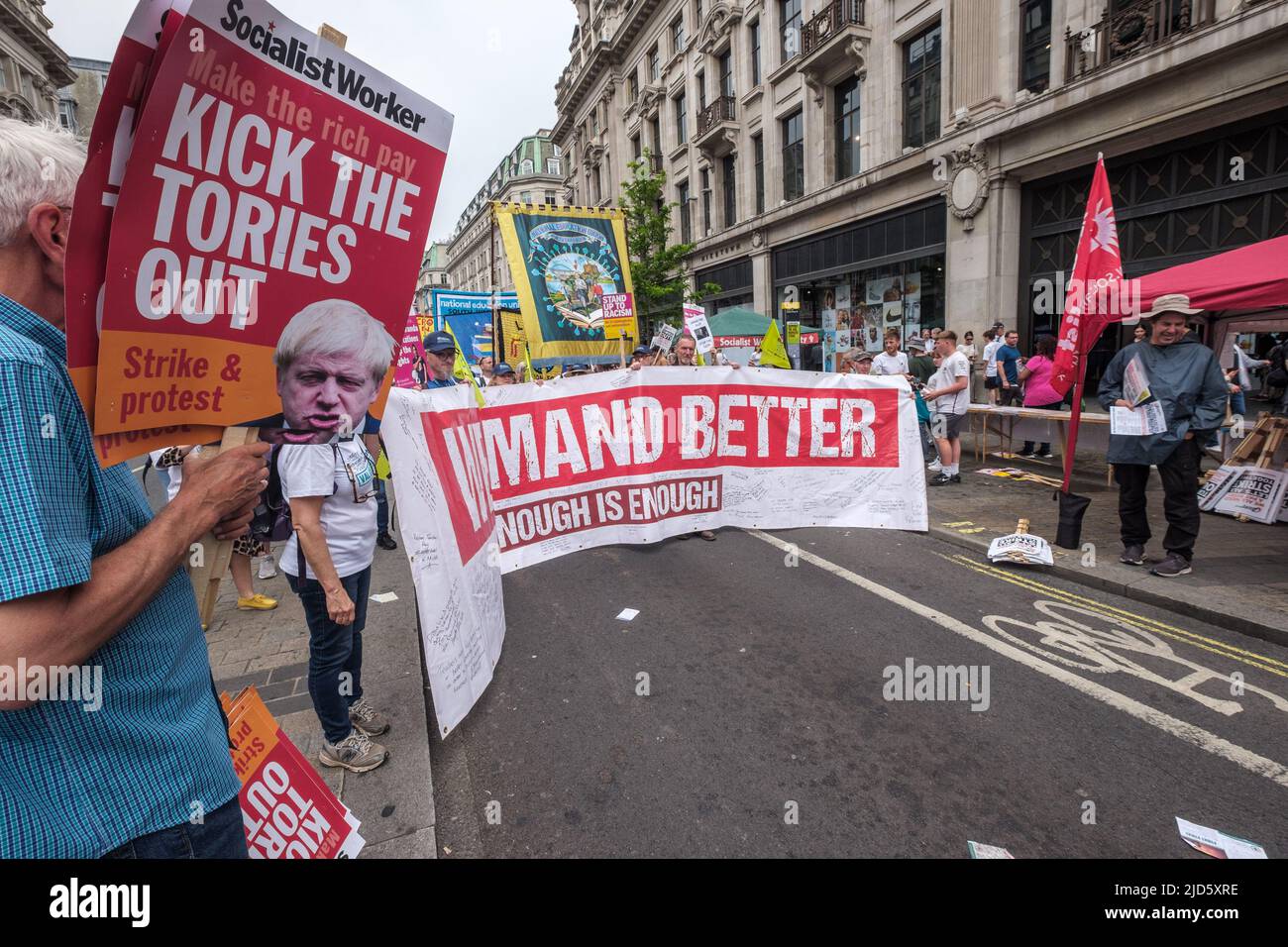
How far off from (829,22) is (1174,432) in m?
20.4

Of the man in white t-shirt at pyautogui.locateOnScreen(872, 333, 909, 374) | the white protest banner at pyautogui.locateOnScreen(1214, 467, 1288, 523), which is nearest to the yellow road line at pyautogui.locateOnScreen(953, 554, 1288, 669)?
the white protest banner at pyautogui.locateOnScreen(1214, 467, 1288, 523)

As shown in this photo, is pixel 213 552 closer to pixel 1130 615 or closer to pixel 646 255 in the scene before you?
pixel 1130 615

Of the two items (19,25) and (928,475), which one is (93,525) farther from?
(19,25)

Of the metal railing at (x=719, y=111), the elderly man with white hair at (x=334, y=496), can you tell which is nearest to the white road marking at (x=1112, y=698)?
the elderly man with white hair at (x=334, y=496)

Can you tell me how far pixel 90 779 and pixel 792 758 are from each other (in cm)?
283

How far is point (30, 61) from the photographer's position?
36.6 meters

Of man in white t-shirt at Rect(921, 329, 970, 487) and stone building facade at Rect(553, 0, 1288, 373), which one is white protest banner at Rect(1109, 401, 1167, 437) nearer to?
man in white t-shirt at Rect(921, 329, 970, 487)

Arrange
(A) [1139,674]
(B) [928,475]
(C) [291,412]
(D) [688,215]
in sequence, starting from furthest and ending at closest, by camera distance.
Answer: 1. (D) [688,215]
2. (B) [928,475]
3. (A) [1139,674]
4. (C) [291,412]

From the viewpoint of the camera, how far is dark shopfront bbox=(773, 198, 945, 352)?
18578 millimetres

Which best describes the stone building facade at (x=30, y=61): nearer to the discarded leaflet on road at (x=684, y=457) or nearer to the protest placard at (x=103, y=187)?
the discarded leaflet on road at (x=684, y=457)

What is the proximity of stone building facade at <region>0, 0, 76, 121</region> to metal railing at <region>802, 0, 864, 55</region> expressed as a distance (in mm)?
34907

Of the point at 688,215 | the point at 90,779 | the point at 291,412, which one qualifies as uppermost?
the point at 688,215

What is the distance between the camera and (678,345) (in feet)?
28.2
